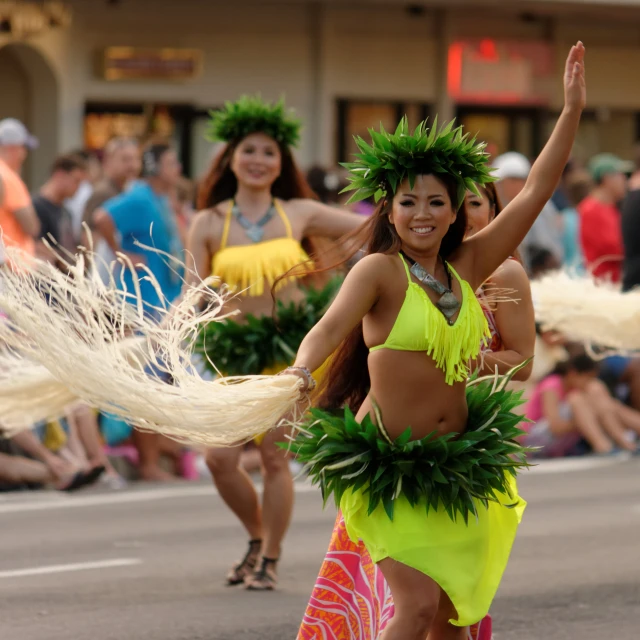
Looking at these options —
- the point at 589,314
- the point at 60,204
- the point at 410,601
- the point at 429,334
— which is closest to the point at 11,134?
the point at 60,204

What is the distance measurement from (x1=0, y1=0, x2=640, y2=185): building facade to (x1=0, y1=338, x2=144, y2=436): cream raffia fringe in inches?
481

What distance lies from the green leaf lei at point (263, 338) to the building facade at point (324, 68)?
12.2 metres

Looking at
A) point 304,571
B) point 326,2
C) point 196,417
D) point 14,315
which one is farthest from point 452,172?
point 326,2

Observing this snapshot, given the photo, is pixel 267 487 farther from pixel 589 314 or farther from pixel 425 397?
pixel 425 397

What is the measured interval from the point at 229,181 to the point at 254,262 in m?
0.58

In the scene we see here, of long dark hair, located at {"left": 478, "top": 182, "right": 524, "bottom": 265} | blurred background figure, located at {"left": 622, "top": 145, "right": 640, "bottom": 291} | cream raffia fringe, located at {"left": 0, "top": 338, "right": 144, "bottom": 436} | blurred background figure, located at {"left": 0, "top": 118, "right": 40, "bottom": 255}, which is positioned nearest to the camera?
long dark hair, located at {"left": 478, "top": 182, "right": 524, "bottom": 265}

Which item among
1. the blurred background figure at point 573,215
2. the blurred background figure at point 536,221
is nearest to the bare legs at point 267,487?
the blurred background figure at point 536,221

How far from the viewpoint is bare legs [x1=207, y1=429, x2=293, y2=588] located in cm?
756

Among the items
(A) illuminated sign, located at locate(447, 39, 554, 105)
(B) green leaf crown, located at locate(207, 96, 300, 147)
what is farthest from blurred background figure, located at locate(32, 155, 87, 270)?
(A) illuminated sign, located at locate(447, 39, 554, 105)

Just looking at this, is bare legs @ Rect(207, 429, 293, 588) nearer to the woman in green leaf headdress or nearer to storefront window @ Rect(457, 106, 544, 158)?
the woman in green leaf headdress

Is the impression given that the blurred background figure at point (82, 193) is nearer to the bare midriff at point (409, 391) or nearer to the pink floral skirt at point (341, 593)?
the pink floral skirt at point (341, 593)

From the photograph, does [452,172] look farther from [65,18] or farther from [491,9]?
[491,9]

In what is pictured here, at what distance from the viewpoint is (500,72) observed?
23.9 m

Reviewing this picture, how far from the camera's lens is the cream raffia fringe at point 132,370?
4.67 meters
